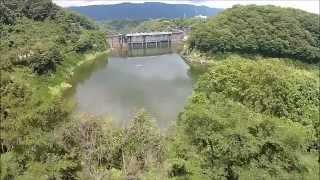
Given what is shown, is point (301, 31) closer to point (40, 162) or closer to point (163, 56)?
point (163, 56)

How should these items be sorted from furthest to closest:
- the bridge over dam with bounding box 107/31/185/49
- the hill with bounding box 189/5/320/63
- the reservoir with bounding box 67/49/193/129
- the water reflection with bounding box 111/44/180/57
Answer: the bridge over dam with bounding box 107/31/185/49
the water reflection with bounding box 111/44/180/57
the hill with bounding box 189/5/320/63
the reservoir with bounding box 67/49/193/129

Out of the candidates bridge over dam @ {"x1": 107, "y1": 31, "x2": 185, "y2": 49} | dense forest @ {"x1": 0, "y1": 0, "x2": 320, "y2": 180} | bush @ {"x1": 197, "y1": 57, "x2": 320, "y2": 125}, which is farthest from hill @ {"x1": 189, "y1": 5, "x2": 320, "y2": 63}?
bush @ {"x1": 197, "y1": 57, "x2": 320, "y2": 125}

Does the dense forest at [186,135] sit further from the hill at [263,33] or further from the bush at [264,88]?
the hill at [263,33]

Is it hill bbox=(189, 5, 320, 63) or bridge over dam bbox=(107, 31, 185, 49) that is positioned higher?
hill bbox=(189, 5, 320, 63)

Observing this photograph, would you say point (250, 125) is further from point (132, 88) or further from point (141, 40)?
point (141, 40)


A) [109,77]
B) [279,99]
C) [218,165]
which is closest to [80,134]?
[218,165]

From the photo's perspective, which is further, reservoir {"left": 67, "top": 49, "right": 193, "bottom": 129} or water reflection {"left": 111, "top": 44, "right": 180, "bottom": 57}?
water reflection {"left": 111, "top": 44, "right": 180, "bottom": 57}

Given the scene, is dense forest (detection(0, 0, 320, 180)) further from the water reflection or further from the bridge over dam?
the bridge over dam

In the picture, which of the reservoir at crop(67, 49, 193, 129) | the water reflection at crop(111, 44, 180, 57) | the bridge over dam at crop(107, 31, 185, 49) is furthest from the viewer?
the bridge over dam at crop(107, 31, 185, 49)

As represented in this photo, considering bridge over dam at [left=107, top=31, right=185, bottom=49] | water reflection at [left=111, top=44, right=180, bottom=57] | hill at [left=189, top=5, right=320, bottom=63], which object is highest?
hill at [left=189, top=5, right=320, bottom=63]
